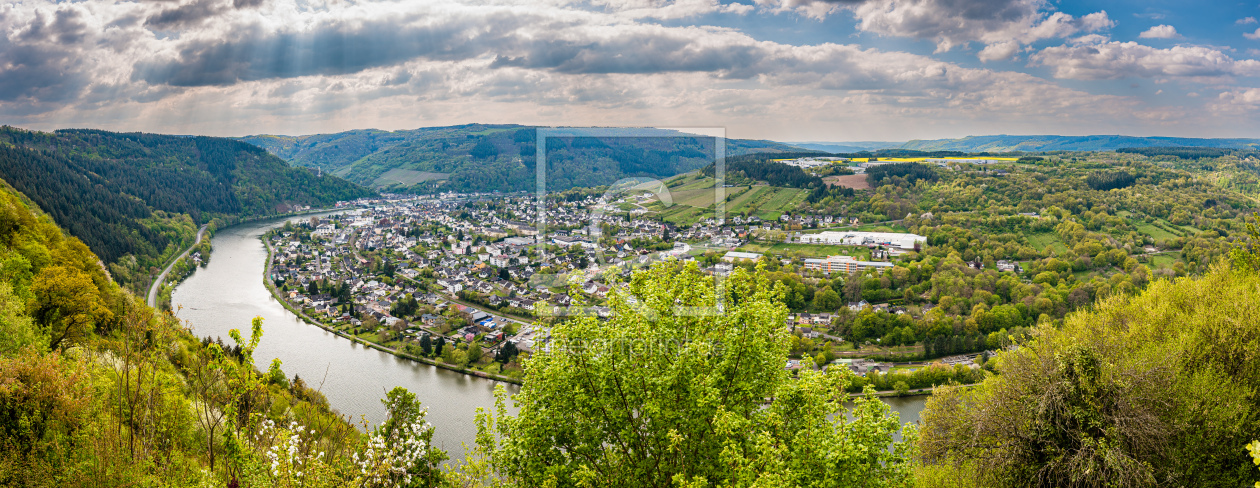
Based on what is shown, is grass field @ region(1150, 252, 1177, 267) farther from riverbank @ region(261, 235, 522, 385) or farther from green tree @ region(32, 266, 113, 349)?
green tree @ region(32, 266, 113, 349)

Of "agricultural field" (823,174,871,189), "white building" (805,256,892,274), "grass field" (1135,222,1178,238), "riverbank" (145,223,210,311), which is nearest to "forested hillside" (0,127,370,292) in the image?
"riverbank" (145,223,210,311)

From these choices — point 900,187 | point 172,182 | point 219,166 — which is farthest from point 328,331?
point 219,166

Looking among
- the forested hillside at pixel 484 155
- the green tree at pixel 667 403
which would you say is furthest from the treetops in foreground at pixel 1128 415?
the forested hillside at pixel 484 155

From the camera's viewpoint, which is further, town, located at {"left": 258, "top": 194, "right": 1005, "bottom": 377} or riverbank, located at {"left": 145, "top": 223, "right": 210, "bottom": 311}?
riverbank, located at {"left": 145, "top": 223, "right": 210, "bottom": 311}

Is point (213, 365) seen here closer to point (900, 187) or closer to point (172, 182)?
point (900, 187)

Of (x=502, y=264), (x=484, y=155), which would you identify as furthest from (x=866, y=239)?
(x=484, y=155)

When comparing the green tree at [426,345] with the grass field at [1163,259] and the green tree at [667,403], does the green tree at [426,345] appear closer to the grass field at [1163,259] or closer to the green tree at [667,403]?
Result: the green tree at [667,403]
